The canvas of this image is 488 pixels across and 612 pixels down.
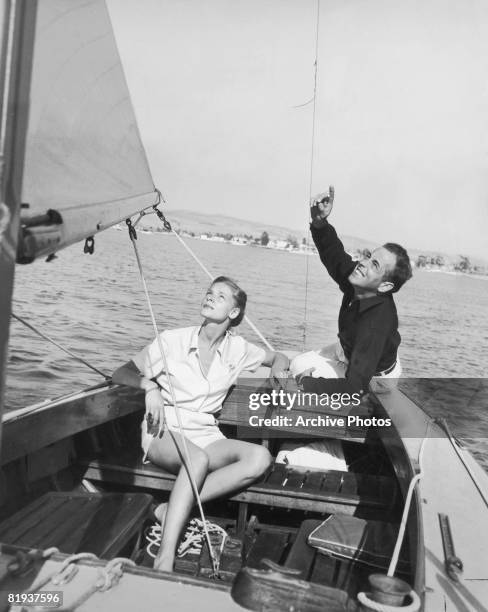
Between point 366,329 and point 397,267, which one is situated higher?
point 397,267

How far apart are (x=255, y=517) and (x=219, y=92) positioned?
23.7 metres

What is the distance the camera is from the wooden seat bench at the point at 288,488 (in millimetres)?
2672

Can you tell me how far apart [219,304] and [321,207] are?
1.20m

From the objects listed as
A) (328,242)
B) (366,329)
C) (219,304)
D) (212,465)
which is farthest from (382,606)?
(328,242)

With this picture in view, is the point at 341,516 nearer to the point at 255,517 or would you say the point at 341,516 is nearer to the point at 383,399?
the point at 255,517

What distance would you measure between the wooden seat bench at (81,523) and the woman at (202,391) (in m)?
0.21

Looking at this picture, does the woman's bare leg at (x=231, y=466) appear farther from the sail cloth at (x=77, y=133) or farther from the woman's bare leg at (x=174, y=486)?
the sail cloth at (x=77, y=133)

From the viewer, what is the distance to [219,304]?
109 inches

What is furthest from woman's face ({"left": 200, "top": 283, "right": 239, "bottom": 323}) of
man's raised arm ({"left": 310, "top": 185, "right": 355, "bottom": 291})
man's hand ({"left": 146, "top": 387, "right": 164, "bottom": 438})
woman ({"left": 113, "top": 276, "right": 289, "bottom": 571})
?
man's raised arm ({"left": 310, "top": 185, "right": 355, "bottom": 291})

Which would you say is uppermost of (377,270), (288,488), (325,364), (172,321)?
(377,270)

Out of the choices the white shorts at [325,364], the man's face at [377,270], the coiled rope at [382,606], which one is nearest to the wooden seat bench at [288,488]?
the white shorts at [325,364]

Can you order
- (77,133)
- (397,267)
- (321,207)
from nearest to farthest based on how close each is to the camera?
(77,133), (397,267), (321,207)

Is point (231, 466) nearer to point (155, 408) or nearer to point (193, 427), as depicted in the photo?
point (193, 427)

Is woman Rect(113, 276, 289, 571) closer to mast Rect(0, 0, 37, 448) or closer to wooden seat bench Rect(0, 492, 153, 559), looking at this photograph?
wooden seat bench Rect(0, 492, 153, 559)
